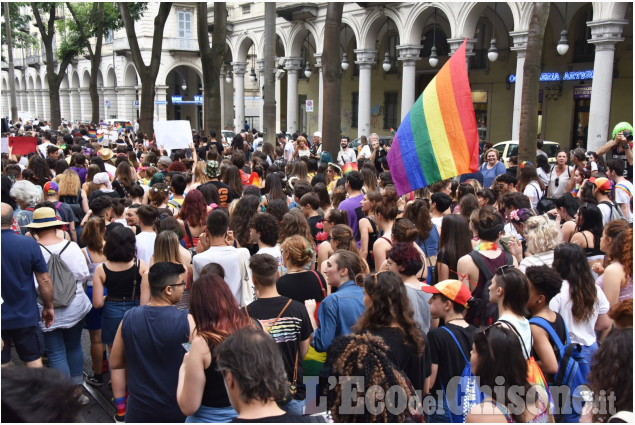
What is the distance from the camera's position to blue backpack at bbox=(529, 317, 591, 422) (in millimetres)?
3672

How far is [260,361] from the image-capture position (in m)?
2.53

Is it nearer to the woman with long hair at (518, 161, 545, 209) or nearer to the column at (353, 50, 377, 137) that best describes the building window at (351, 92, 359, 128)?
the column at (353, 50, 377, 137)

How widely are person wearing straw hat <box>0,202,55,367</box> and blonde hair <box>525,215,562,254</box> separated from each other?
4.02m

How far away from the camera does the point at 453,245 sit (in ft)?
17.3

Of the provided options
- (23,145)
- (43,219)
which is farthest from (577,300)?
(23,145)

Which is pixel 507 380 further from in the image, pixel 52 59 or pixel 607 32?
pixel 52 59

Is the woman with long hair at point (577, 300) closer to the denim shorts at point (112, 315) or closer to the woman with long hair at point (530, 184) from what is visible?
the denim shorts at point (112, 315)

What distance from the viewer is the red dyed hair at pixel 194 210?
642 centimetres

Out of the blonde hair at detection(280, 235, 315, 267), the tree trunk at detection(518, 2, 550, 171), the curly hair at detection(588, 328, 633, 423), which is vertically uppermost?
the tree trunk at detection(518, 2, 550, 171)

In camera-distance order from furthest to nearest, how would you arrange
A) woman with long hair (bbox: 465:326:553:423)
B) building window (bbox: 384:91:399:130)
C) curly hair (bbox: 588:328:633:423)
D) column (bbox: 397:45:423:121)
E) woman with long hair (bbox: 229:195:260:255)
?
building window (bbox: 384:91:399:130)
column (bbox: 397:45:423:121)
woman with long hair (bbox: 229:195:260:255)
woman with long hair (bbox: 465:326:553:423)
curly hair (bbox: 588:328:633:423)

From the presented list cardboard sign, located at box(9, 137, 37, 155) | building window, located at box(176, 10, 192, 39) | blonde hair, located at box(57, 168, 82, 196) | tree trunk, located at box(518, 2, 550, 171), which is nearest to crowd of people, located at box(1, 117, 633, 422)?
blonde hair, located at box(57, 168, 82, 196)

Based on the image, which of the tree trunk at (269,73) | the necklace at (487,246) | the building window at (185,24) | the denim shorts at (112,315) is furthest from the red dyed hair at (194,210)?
the building window at (185,24)

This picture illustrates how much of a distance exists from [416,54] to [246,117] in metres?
16.0

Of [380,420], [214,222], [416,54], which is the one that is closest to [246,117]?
[416,54]
